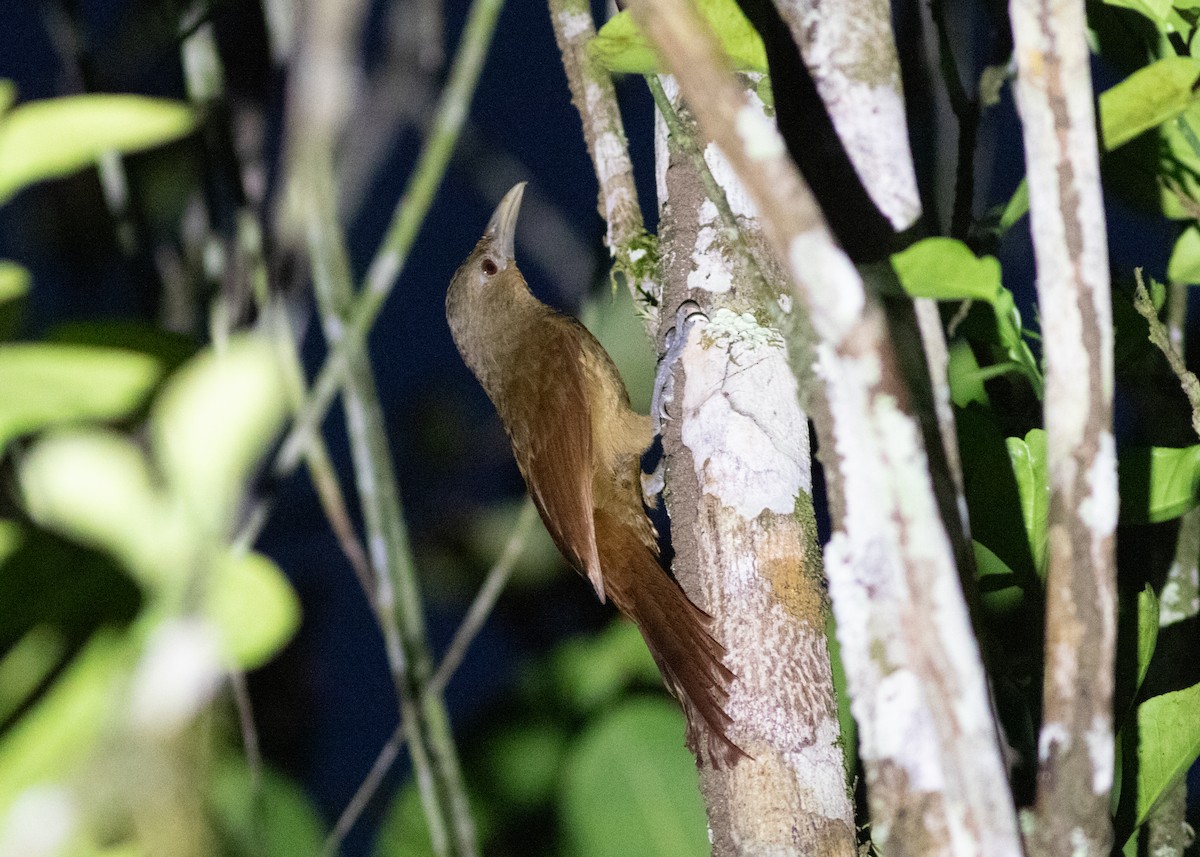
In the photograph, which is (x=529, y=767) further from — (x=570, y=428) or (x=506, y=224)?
(x=506, y=224)

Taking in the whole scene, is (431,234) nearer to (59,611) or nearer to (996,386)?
(996,386)

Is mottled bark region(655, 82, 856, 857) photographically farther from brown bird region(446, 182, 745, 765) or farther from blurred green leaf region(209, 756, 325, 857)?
blurred green leaf region(209, 756, 325, 857)

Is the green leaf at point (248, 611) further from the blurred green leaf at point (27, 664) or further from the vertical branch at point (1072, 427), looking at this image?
the vertical branch at point (1072, 427)

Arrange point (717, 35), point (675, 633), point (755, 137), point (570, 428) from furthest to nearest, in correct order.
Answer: point (570, 428) < point (675, 633) < point (717, 35) < point (755, 137)

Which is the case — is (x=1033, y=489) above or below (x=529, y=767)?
above

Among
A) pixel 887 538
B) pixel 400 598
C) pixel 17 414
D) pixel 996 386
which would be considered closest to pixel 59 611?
pixel 17 414

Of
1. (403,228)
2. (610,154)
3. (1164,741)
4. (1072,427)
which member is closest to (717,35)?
(403,228)
